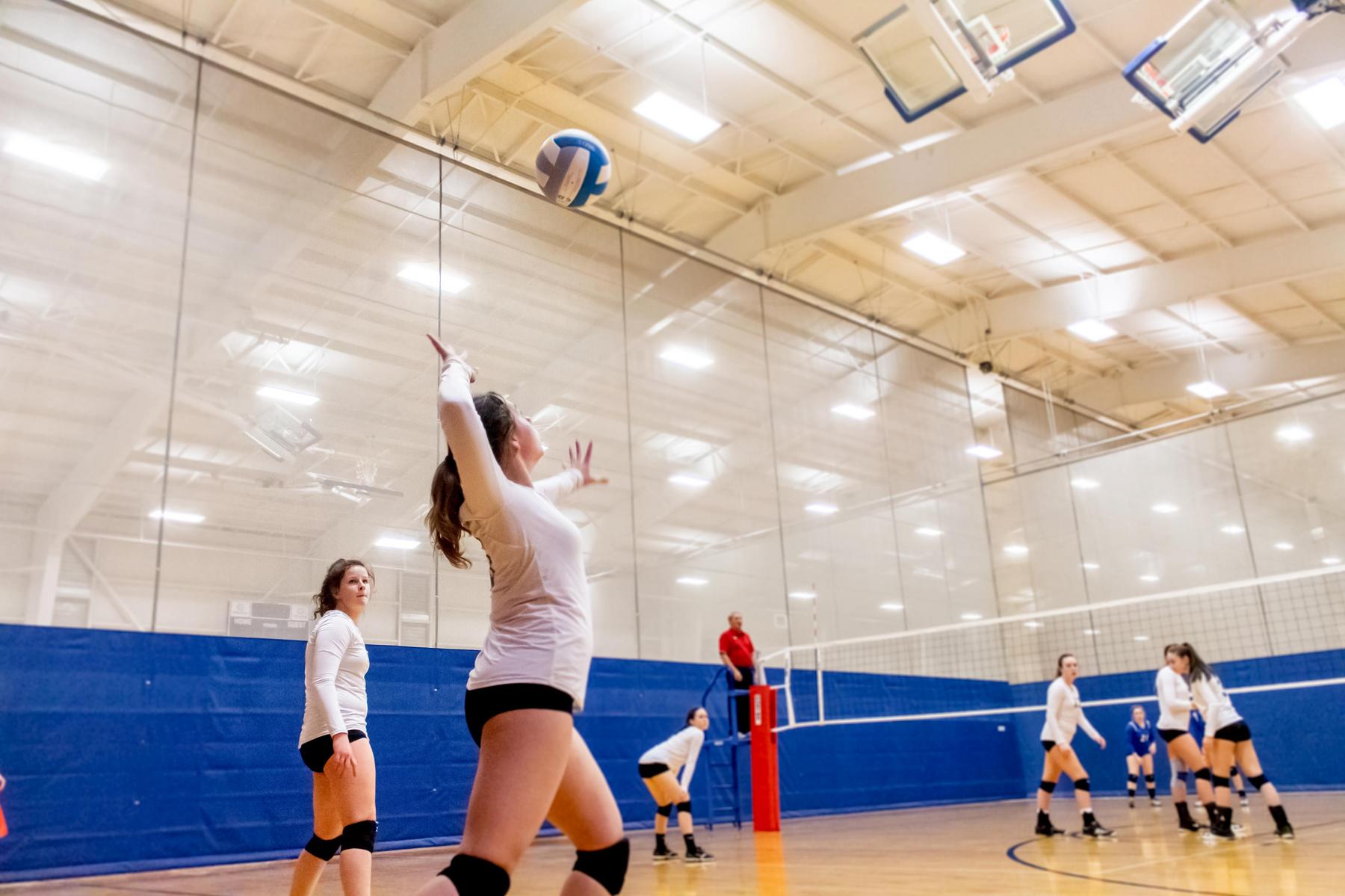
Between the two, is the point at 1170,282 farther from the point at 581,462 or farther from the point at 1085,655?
the point at 581,462

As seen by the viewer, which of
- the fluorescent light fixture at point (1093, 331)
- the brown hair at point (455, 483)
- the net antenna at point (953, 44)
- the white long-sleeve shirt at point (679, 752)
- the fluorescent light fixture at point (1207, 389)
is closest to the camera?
the brown hair at point (455, 483)

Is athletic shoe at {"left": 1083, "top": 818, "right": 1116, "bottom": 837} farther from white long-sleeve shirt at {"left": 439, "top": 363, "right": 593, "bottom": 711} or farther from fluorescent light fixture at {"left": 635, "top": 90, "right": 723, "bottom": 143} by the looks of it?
fluorescent light fixture at {"left": 635, "top": 90, "right": 723, "bottom": 143}

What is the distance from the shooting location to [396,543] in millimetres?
10141

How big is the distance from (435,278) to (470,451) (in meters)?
9.19

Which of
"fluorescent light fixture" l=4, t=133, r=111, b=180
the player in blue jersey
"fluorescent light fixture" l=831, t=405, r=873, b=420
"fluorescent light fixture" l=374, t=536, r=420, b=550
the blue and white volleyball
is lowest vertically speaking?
the player in blue jersey

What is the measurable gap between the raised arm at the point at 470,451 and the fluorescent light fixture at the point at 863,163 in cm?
1129

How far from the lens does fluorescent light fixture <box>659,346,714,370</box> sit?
1337cm

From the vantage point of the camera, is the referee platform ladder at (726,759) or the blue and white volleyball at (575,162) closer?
the blue and white volleyball at (575,162)

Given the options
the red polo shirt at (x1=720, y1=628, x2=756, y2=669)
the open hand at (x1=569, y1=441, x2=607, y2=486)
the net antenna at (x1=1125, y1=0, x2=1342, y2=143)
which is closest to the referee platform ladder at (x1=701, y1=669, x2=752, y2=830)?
the red polo shirt at (x1=720, y1=628, x2=756, y2=669)

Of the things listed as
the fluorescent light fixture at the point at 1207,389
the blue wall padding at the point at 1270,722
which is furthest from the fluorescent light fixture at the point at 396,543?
the fluorescent light fixture at the point at 1207,389

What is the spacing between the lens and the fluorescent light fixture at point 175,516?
28.9 ft

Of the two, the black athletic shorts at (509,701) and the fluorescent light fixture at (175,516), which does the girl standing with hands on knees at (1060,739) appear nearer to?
the fluorescent light fixture at (175,516)

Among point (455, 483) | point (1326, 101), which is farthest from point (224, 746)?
point (1326, 101)

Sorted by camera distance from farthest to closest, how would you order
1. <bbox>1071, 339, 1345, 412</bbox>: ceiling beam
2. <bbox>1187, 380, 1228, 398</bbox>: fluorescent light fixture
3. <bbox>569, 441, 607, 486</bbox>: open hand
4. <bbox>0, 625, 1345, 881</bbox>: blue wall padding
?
<bbox>1187, 380, 1228, 398</bbox>: fluorescent light fixture, <bbox>1071, 339, 1345, 412</bbox>: ceiling beam, <bbox>0, 625, 1345, 881</bbox>: blue wall padding, <bbox>569, 441, 607, 486</bbox>: open hand
